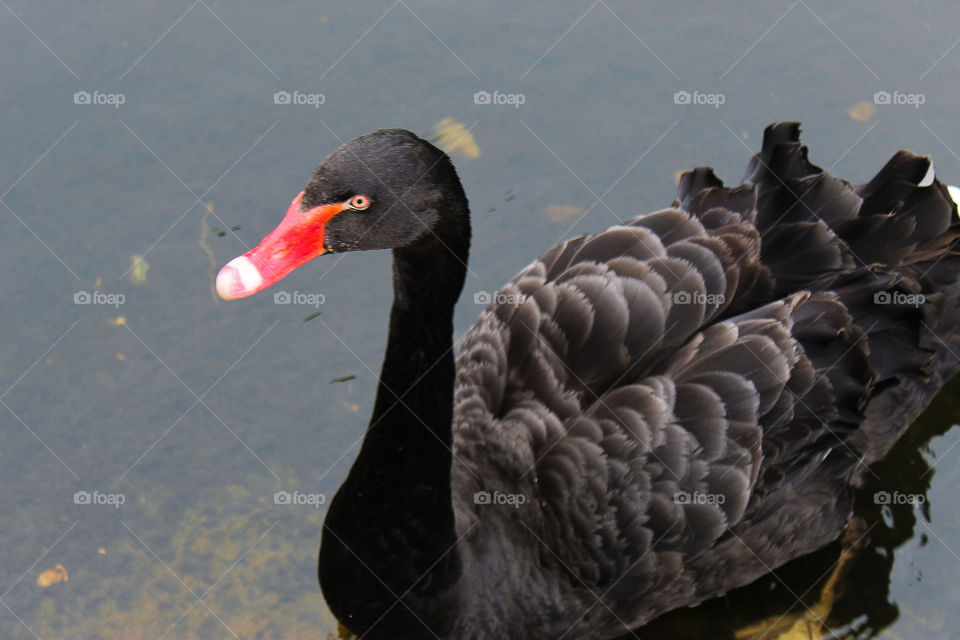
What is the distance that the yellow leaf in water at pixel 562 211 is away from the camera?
5410 millimetres

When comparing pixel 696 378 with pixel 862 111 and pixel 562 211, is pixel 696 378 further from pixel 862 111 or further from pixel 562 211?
pixel 862 111

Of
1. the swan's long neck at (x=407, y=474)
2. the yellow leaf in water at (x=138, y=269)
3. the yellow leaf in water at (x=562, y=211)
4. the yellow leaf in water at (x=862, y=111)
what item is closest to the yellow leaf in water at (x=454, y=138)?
the yellow leaf in water at (x=562, y=211)

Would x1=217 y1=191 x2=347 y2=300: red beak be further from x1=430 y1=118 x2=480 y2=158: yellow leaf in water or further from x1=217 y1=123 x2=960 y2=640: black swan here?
x1=430 y1=118 x2=480 y2=158: yellow leaf in water

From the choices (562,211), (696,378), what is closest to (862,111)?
(562,211)

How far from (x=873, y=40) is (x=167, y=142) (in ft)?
13.7

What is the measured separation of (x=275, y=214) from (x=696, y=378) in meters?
2.63

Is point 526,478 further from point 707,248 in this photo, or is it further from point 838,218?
point 838,218

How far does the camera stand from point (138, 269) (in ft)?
16.7

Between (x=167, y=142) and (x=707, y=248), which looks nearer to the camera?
(x=707, y=248)

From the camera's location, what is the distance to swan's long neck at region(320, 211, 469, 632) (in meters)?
3.09

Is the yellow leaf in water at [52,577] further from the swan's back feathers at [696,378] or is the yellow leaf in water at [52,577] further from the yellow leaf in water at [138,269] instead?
the swan's back feathers at [696,378]

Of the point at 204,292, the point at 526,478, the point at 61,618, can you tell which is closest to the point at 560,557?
the point at 526,478

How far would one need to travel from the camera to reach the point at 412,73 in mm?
5891

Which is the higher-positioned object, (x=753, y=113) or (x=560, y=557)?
(x=753, y=113)
